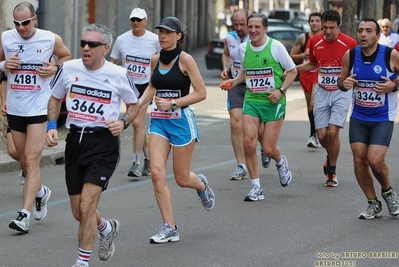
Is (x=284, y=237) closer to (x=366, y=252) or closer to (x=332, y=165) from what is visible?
(x=366, y=252)

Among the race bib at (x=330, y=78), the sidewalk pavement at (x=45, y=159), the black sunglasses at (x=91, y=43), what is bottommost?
the sidewalk pavement at (x=45, y=159)

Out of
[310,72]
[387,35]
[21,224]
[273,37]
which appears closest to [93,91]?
[21,224]

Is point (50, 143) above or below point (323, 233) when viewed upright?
above

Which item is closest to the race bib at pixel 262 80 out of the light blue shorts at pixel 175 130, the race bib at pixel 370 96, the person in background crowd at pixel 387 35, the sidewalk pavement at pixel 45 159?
the race bib at pixel 370 96

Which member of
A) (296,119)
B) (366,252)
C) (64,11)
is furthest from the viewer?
(64,11)

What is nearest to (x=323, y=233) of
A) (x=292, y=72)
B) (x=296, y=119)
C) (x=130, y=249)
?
(x=130, y=249)

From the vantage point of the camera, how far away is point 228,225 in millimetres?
9453

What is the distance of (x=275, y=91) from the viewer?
10945 millimetres

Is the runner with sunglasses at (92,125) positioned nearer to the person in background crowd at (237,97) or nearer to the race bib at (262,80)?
the race bib at (262,80)

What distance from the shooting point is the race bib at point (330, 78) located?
1196 cm

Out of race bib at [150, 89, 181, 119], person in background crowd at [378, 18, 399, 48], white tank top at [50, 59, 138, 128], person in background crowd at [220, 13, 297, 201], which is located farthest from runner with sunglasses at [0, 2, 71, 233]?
person in background crowd at [378, 18, 399, 48]

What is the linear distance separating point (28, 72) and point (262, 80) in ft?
8.95

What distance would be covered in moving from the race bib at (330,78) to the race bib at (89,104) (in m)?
4.88

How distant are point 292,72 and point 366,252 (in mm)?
3213
